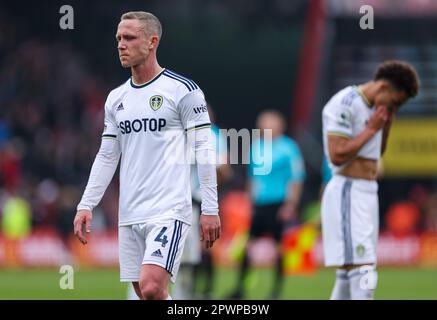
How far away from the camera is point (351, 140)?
8898 mm

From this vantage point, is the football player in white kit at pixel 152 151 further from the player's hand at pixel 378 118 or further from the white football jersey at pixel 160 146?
the player's hand at pixel 378 118

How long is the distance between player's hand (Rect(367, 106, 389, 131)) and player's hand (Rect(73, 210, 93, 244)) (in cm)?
247

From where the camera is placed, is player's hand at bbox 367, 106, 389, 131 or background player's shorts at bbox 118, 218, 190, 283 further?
player's hand at bbox 367, 106, 389, 131

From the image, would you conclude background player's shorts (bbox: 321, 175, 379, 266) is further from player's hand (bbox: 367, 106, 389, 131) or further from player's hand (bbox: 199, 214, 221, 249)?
player's hand (bbox: 199, 214, 221, 249)

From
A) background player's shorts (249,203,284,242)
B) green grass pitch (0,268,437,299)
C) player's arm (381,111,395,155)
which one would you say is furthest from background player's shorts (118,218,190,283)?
background player's shorts (249,203,284,242)

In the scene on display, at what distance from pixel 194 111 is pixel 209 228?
0.83 meters

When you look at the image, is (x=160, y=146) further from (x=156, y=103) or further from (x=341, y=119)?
(x=341, y=119)

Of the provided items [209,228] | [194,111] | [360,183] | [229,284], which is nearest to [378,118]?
[360,183]

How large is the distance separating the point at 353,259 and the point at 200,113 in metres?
2.08

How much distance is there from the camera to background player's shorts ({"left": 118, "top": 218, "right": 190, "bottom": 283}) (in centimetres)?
730

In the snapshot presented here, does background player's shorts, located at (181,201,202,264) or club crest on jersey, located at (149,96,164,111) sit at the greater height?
club crest on jersey, located at (149,96,164,111)

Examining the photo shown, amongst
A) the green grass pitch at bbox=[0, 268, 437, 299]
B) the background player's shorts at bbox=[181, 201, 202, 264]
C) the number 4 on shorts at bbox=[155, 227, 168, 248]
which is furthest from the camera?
the green grass pitch at bbox=[0, 268, 437, 299]

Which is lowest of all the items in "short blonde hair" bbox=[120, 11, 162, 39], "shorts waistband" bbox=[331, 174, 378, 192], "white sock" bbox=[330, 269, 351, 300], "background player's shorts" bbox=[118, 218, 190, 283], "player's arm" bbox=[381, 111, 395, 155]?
"white sock" bbox=[330, 269, 351, 300]

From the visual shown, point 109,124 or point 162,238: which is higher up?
point 109,124
